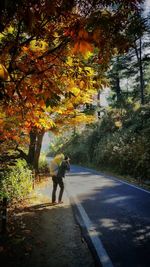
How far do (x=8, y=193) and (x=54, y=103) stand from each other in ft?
19.7

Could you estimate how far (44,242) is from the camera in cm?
686

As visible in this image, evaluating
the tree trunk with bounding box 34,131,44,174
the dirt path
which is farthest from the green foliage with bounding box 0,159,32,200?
the tree trunk with bounding box 34,131,44,174

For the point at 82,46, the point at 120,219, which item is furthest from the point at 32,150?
the point at 82,46

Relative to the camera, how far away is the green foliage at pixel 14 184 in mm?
10434

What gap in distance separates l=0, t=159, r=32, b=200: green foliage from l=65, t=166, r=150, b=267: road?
200 centimetres

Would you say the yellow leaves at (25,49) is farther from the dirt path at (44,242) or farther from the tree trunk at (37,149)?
the tree trunk at (37,149)

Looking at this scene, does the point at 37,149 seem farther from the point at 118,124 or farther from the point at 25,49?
the point at 25,49

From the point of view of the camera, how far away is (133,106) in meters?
34.4

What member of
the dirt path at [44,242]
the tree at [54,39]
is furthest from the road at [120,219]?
A: the tree at [54,39]

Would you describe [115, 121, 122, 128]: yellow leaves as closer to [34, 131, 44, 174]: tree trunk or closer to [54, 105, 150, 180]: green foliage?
[54, 105, 150, 180]: green foliage

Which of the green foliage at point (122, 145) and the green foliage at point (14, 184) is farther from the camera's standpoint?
the green foliage at point (122, 145)

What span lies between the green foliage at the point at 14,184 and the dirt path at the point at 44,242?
0.90 m

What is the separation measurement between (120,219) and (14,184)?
4078 mm

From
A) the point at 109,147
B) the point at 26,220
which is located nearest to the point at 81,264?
the point at 26,220
